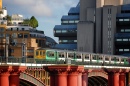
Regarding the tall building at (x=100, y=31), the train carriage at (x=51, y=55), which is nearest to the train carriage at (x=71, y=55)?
the train carriage at (x=51, y=55)

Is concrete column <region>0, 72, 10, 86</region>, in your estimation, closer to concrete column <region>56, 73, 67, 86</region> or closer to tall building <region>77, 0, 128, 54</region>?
concrete column <region>56, 73, 67, 86</region>

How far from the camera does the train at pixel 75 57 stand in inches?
3568

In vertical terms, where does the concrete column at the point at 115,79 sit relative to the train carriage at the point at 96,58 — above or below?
below

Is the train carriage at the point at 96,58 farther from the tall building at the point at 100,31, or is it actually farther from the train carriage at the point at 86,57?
the tall building at the point at 100,31

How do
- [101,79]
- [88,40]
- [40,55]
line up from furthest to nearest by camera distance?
[88,40], [101,79], [40,55]

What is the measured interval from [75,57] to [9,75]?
3509 cm

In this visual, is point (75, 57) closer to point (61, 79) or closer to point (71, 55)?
point (71, 55)

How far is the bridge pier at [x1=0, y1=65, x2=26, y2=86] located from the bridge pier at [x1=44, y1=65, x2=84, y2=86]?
223 inches

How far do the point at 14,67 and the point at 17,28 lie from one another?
89.1 m

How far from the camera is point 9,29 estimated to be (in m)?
155

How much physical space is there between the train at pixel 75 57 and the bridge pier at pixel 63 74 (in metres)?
12.9

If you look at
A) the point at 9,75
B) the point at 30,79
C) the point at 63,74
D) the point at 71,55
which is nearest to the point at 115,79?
the point at 71,55

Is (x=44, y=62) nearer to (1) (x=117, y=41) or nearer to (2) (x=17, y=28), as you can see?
(2) (x=17, y=28)

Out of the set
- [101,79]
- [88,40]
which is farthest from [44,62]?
[88,40]
